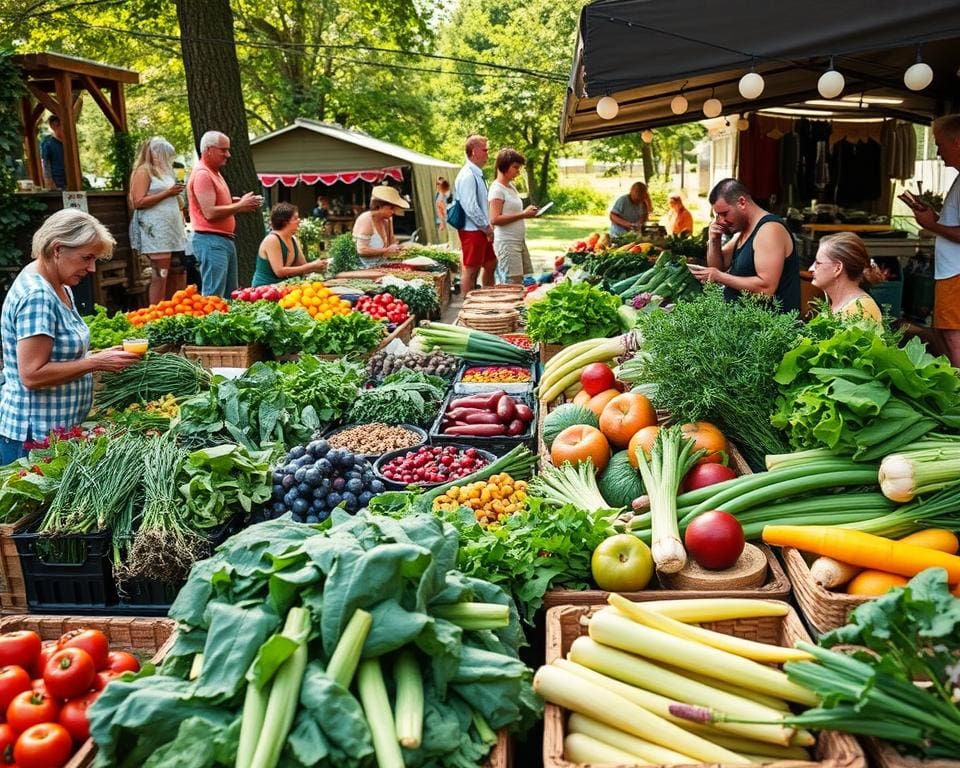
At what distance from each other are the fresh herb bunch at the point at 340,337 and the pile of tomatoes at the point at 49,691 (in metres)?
4.09

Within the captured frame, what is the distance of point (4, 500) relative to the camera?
314cm

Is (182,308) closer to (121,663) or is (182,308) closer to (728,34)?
(728,34)

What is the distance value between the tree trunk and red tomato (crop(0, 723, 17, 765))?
912 centimetres

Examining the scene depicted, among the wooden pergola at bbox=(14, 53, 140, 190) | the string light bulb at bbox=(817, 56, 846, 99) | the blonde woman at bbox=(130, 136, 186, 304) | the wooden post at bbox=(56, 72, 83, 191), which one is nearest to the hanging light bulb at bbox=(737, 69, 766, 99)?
Result: the string light bulb at bbox=(817, 56, 846, 99)

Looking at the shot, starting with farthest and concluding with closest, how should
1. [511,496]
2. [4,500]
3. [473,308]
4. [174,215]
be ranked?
[174,215], [473,308], [511,496], [4,500]

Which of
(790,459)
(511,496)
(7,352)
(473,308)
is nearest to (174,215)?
(473,308)

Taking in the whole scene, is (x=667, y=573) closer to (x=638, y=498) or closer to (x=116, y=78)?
(x=638, y=498)

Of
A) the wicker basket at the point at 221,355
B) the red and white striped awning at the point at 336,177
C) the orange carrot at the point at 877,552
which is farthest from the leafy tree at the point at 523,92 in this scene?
the orange carrot at the point at 877,552

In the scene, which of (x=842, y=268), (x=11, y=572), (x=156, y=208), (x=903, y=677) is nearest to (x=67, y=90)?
(x=156, y=208)

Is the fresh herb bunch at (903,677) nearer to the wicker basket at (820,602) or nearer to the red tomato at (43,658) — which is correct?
the wicker basket at (820,602)

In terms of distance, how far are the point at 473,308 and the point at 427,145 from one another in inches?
1061

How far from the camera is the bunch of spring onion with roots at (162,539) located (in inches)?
116

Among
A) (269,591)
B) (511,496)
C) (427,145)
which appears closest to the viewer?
(269,591)

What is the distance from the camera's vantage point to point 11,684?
2.03m
